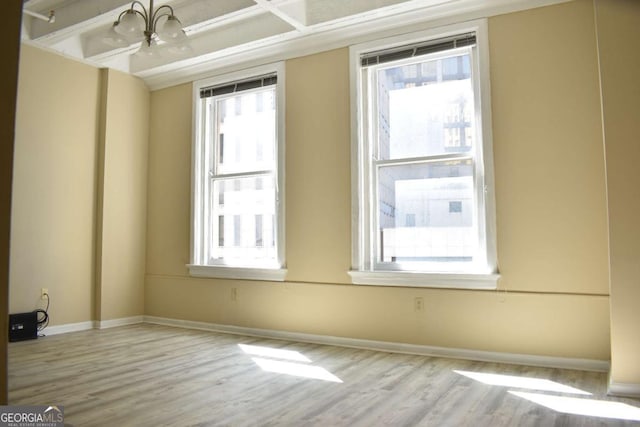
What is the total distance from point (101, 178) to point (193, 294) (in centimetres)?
166

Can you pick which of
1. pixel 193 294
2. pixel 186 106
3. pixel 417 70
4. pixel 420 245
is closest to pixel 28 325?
pixel 193 294

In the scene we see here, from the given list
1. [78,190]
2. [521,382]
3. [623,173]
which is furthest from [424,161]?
[78,190]

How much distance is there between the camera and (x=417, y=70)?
4.15 m

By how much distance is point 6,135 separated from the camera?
3.62 ft

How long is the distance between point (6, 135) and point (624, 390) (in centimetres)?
330

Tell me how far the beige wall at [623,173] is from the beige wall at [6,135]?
305 cm

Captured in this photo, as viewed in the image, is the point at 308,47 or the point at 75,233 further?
the point at 75,233

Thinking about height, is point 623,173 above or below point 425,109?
below

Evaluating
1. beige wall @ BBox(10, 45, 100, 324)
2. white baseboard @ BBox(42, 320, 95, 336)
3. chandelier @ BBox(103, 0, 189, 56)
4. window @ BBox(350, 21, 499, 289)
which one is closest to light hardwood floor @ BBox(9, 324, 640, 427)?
white baseboard @ BBox(42, 320, 95, 336)

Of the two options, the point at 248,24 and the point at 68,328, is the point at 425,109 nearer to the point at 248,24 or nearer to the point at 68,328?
the point at 248,24

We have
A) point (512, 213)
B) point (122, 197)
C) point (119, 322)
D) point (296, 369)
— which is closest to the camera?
point (296, 369)

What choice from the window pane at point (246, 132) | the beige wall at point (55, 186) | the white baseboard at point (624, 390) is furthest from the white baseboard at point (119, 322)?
the white baseboard at point (624, 390)

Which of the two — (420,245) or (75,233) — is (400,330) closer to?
(420,245)

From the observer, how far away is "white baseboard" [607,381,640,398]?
109 inches
